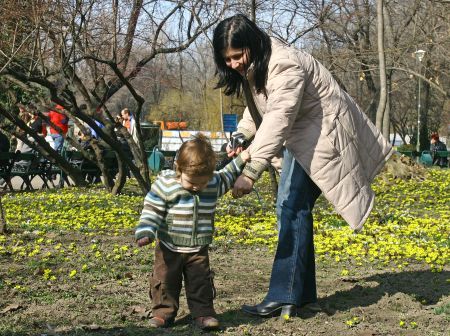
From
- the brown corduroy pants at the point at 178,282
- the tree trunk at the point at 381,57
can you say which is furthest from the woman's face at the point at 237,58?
the tree trunk at the point at 381,57

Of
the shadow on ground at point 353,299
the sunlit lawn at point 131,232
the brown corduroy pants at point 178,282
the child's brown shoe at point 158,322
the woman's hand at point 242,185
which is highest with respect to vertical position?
the woman's hand at point 242,185

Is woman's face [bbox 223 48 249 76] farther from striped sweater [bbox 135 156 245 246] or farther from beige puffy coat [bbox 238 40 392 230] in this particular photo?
striped sweater [bbox 135 156 245 246]

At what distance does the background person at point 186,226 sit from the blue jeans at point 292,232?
357 mm

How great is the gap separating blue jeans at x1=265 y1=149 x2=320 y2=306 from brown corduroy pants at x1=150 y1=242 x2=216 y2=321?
1.60ft

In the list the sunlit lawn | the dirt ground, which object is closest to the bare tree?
the sunlit lawn

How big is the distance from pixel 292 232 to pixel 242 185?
2.03 ft

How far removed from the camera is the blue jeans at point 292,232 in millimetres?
4941

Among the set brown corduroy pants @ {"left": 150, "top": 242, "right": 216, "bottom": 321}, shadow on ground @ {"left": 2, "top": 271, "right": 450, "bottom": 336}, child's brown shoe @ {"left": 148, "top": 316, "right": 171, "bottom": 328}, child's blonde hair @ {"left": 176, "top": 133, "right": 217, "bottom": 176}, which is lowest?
shadow on ground @ {"left": 2, "top": 271, "right": 450, "bottom": 336}

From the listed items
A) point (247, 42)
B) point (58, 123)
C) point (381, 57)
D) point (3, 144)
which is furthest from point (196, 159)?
point (58, 123)

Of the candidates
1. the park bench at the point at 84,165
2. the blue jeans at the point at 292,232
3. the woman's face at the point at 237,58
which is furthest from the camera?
the park bench at the point at 84,165

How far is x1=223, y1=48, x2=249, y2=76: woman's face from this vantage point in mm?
4633

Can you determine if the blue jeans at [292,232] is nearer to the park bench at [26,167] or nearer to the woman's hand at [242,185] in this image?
the woman's hand at [242,185]

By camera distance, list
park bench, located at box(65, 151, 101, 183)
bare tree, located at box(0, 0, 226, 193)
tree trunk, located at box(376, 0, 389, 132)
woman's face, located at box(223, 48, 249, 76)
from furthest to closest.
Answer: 1. park bench, located at box(65, 151, 101, 183)
2. tree trunk, located at box(376, 0, 389, 132)
3. bare tree, located at box(0, 0, 226, 193)
4. woman's face, located at box(223, 48, 249, 76)

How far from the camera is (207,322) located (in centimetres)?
468
